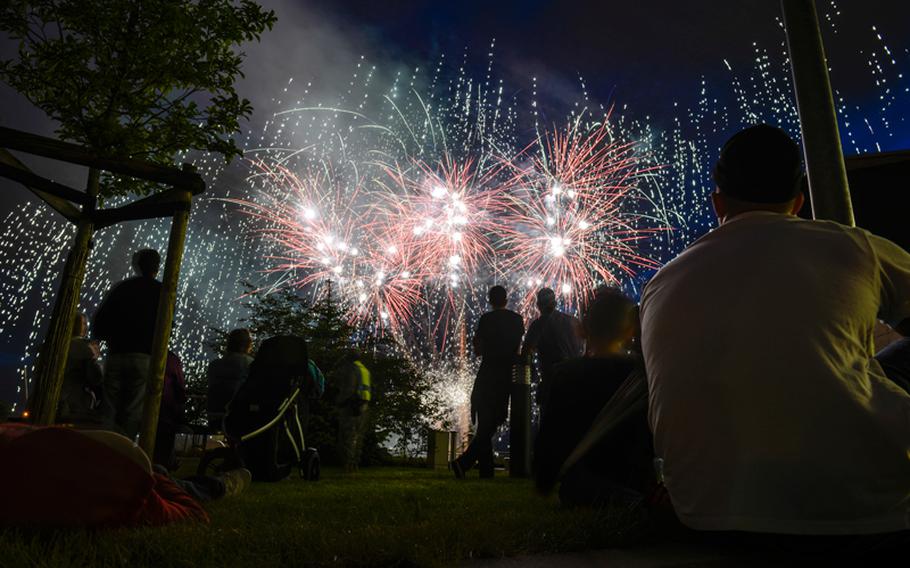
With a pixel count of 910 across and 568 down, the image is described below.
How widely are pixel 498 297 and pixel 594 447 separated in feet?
18.0

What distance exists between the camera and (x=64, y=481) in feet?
8.08

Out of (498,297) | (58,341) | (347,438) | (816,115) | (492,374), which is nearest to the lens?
(816,115)

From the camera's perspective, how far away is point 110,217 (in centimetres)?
589

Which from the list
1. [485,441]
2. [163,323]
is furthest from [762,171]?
[485,441]

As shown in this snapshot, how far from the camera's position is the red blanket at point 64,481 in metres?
2.40

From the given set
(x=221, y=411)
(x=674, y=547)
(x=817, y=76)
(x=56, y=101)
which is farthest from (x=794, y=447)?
(x=221, y=411)

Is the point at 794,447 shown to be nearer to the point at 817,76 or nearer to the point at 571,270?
the point at 817,76

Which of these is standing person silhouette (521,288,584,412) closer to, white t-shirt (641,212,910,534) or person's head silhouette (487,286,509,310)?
person's head silhouette (487,286,509,310)

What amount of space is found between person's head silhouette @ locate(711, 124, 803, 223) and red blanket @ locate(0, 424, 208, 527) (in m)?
2.88

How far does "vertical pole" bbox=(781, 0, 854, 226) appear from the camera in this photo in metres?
Result: 4.18

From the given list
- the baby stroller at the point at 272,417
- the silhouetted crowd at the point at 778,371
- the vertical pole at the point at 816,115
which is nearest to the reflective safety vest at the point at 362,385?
the baby stroller at the point at 272,417

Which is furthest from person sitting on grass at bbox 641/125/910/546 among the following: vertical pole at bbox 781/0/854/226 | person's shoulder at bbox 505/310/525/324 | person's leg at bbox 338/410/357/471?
person's leg at bbox 338/410/357/471

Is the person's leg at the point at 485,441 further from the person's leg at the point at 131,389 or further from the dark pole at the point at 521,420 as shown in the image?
the person's leg at the point at 131,389

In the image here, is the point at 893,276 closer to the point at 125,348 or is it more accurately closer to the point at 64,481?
the point at 64,481
